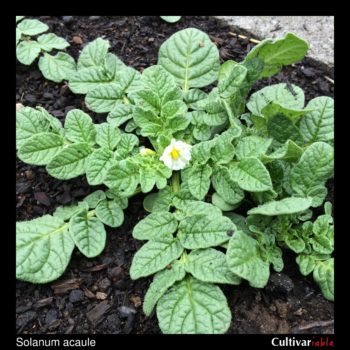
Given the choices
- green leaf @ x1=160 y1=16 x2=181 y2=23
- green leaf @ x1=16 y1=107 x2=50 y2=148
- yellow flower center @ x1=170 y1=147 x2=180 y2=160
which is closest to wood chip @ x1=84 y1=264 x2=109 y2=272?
yellow flower center @ x1=170 y1=147 x2=180 y2=160

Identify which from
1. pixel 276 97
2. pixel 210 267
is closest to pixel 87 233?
pixel 210 267

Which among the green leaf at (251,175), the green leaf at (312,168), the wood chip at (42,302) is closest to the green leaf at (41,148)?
the wood chip at (42,302)

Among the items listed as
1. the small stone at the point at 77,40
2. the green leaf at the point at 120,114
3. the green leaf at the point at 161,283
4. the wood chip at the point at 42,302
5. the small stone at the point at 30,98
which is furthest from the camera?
the small stone at the point at 77,40

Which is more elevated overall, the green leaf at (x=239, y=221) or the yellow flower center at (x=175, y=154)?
the yellow flower center at (x=175, y=154)

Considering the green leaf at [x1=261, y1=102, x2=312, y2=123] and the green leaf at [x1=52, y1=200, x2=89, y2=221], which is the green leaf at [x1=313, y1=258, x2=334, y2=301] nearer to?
the green leaf at [x1=261, y1=102, x2=312, y2=123]

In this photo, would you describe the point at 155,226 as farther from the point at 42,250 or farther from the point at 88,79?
the point at 88,79

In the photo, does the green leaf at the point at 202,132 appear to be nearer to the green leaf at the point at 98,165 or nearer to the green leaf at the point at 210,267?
the green leaf at the point at 98,165
